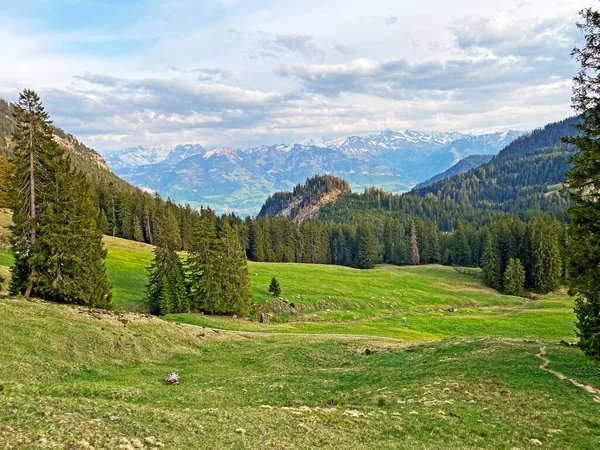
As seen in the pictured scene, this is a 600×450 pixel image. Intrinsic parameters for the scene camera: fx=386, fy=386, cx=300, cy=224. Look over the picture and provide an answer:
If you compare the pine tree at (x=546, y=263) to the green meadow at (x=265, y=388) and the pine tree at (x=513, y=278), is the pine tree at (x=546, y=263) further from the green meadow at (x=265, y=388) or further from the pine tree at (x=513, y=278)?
the green meadow at (x=265, y=388)

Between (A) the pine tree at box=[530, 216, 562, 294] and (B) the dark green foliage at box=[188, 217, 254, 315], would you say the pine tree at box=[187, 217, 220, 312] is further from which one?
(A) the pine tree at box=[530, 216, 562, 294]

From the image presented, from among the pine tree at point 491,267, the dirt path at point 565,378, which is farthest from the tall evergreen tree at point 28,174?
the pine tree at point 491,267

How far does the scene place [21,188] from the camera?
4044 cm

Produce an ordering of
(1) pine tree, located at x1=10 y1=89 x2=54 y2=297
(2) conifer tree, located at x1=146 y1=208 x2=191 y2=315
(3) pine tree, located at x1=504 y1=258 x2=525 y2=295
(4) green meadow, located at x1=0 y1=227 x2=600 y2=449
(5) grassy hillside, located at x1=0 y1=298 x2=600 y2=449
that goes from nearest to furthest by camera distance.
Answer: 1. (5) grassy hillside, located at x1=0 y1=298 x2=600 y2=449
2. (4) green meadow, located at x1=0 y1=227 x2=600 y2=449
3. (1) pine tree, located at x1=10 y1=89 x2=54 y2=297
4. (2) conifer tree, located at x1=146 y1=208 x2=191 y2=315
5. (3) pine tree, located at x1=504 y1=258 x2=525 y2=295

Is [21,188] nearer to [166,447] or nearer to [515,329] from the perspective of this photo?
[166,447]

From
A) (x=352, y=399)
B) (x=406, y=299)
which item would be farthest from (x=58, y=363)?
(x=406, y=299)

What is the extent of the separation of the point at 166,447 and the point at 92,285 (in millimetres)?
37099

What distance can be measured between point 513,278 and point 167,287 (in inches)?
3552

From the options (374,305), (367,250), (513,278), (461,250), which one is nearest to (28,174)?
(374,305)

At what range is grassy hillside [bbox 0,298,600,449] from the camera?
581 inches

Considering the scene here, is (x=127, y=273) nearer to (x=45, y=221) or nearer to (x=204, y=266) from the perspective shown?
(x=204, y=266)

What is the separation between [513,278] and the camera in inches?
4104

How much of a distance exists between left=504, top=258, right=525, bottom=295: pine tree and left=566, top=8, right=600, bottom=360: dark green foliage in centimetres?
8690

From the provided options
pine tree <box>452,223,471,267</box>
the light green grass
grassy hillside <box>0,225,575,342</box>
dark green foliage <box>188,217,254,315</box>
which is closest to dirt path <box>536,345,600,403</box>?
grassy hillside <box>0,225,575,342</box>
